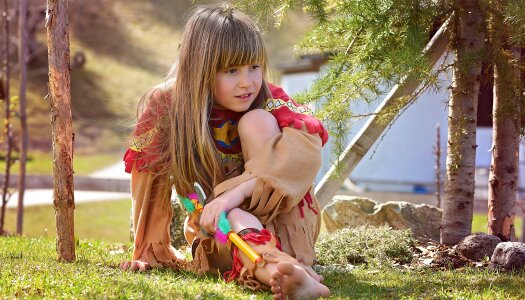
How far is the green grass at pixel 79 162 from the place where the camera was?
1884cm

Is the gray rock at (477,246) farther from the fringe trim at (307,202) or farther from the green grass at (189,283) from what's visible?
the fringe trim at (307,202)

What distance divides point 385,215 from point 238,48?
7.63ft

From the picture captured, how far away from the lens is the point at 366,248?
4.51 metres

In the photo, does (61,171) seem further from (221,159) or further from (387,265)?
(387,265)

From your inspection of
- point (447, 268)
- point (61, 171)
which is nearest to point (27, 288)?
point (61, 171)

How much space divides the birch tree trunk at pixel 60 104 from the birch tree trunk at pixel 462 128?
2222 mm

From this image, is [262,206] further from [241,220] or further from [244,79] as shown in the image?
[244,79]

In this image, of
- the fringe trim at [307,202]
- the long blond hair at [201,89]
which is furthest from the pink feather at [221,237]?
the fringe trim at [307,202]

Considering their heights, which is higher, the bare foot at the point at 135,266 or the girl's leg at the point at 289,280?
the girl's leg at the point at 289,280

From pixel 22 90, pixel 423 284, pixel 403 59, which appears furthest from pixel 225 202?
pixel 22 90

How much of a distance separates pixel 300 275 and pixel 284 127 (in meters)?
0.75

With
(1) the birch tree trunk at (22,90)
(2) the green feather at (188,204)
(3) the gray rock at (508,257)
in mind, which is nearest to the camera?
(2) the green feather at (188,204)

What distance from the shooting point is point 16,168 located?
17750 millimetres

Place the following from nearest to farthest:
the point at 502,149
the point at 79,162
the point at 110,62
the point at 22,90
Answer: the point at 502,149, the point at 22,90, the point at 79,162, the point at 110,62
